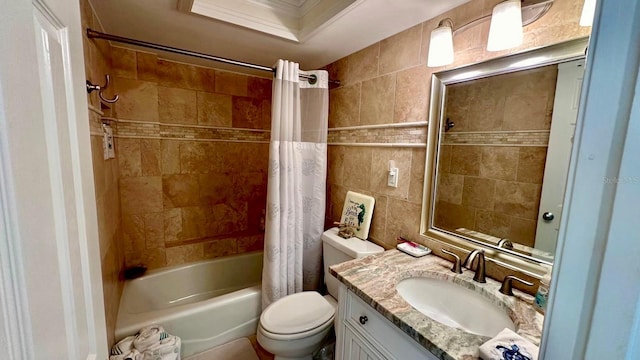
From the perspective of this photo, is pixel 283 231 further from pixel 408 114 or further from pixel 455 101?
pixel 455 101

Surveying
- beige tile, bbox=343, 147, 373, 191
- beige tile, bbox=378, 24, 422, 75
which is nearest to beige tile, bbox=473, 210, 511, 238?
beige tile, bbox=343, 147, 373, 191

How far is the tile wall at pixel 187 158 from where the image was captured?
1966 millimetres

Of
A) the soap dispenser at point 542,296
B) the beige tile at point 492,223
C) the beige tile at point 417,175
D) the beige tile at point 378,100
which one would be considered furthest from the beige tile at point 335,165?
the soap dispenser at point 542,296

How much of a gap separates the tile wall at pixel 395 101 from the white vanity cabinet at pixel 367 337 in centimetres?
56

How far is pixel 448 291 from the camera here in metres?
1.15

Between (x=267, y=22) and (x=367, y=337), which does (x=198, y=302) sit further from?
(x=267, y=22)

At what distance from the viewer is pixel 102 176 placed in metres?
1.34

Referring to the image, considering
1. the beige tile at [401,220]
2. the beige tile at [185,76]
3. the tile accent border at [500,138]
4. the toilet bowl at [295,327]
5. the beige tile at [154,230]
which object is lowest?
the toilet bowl at [295,327]

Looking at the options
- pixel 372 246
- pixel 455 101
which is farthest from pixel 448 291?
pixel 455 101

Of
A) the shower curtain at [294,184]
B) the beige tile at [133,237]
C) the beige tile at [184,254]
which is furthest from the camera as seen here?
the beige tile at [184,254]

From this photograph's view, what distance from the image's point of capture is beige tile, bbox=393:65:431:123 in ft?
4.52

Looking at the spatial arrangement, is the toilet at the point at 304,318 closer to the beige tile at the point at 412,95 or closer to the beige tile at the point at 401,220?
the beige tile at the point at 401,220

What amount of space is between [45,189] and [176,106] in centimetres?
205

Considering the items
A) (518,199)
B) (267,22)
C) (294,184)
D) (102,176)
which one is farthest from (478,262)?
(102,176)
